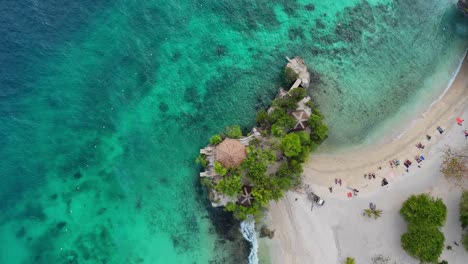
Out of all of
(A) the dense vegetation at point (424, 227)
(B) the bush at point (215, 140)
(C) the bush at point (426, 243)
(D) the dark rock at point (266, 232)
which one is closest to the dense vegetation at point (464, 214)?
(A) the dense vegetation at point (424, 227)

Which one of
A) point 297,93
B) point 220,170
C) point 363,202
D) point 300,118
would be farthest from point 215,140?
point 363,202

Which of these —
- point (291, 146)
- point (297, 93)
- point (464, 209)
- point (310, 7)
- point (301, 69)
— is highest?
point (310, 7)

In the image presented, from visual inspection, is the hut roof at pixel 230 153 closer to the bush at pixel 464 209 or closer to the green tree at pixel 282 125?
the green tree at pixel 282 125

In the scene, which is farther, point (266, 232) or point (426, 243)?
point (266, 232)

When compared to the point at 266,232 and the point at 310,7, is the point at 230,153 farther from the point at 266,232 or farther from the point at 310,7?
the point at 310,7

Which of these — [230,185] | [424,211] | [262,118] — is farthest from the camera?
[262,118]

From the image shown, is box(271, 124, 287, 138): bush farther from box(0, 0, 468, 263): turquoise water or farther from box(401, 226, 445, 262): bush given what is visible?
box(401, 226, 445, 262): bush
